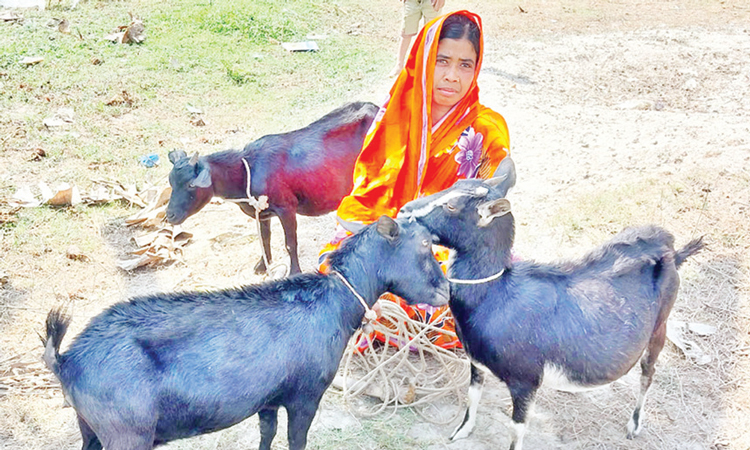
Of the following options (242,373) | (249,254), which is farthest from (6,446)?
(249,254)

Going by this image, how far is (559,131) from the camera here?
23.3ft

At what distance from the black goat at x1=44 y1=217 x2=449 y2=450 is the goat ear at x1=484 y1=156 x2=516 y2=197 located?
422 mm

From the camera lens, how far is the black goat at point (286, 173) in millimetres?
4617

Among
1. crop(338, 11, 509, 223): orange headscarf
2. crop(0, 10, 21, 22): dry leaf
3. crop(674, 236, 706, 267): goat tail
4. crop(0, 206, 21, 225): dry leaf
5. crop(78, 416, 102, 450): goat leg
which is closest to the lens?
crop(78, 416, 102, 450): goat leg

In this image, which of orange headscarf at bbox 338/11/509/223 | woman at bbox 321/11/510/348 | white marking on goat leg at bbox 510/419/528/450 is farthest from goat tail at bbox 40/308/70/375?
white marking on goat leg at bbox 510/419/528/450

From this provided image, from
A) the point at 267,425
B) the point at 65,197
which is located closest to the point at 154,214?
the point at 65,197

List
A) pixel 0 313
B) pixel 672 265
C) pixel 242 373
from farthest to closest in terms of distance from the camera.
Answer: pixel 0 313 → pixel 672 265 → pixel 242 373

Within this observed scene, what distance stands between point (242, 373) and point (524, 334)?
129 centimetres

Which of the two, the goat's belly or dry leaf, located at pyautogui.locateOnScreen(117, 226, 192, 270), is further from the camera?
dry leaf, located at pyautogui.locateOnScreen(117, 226, 192, 270)

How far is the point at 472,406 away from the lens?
3.46m

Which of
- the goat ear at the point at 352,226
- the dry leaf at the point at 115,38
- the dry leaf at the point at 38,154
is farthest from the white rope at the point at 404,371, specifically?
the dry leaf at the point at 115,38

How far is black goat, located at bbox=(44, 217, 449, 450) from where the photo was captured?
2408 millimetres

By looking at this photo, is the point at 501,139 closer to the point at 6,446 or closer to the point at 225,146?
the point at 6,446

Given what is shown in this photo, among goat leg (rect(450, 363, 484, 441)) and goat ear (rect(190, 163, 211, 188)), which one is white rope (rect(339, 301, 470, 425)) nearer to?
goat leg (rect(450, 363, 484, 441))
